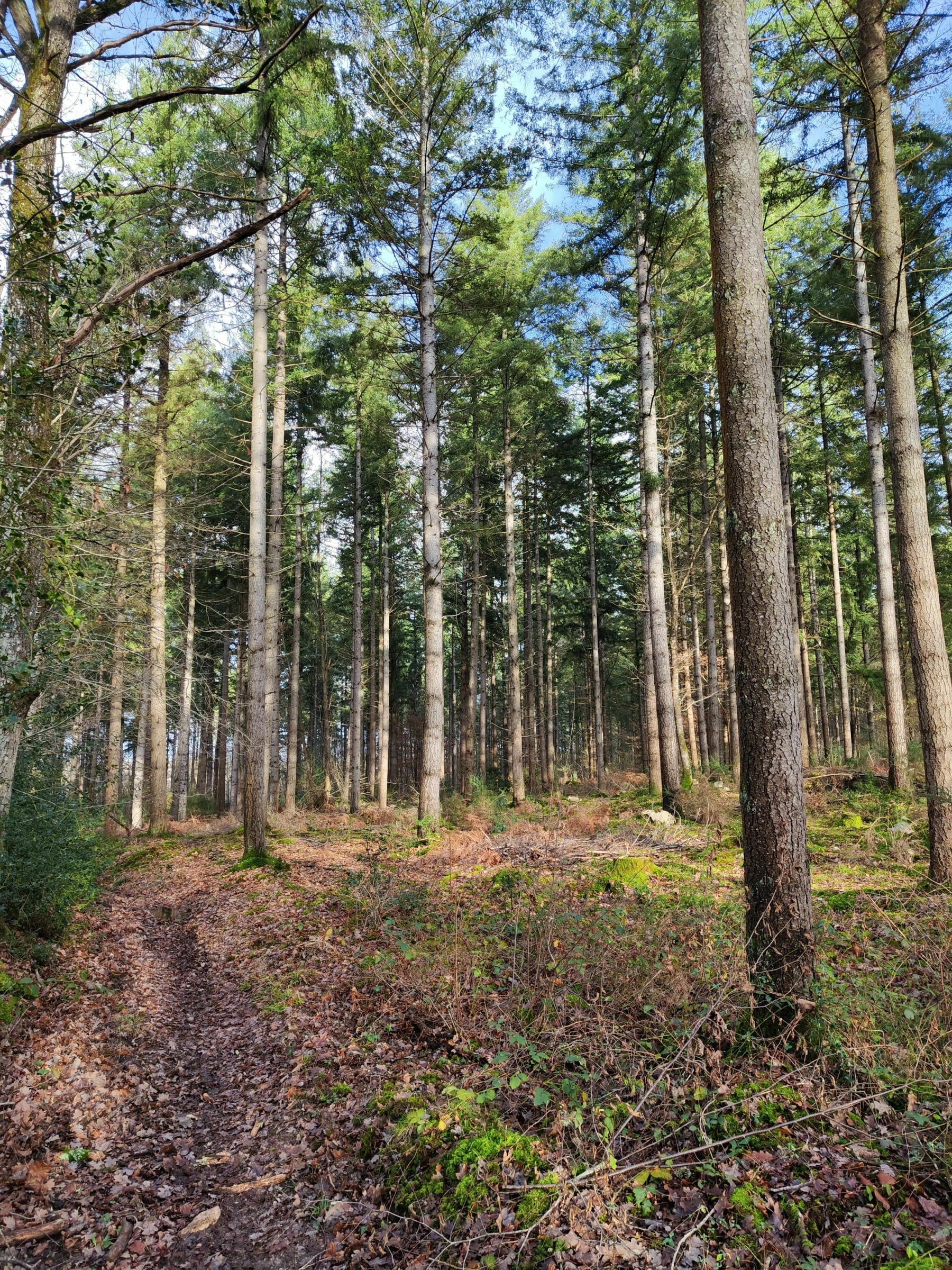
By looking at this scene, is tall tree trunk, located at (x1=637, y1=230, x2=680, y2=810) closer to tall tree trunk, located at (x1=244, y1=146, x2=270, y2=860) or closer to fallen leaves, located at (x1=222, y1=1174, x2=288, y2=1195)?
tall tree trunk, located at (x1=244, y1=146, x2=270, y2=860)

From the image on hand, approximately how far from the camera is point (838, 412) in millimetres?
20219

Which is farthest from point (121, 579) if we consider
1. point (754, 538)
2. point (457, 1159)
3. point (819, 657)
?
point (819, 657)

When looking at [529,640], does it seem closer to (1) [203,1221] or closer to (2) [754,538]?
(2) [754,538]

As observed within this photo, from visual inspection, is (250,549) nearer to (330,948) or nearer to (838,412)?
(330,948)

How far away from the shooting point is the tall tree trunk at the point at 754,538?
12.3 ft

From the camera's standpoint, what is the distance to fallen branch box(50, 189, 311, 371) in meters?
2.60

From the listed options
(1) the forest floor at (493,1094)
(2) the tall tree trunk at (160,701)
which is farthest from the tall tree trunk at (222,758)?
(1) the forest floor at (493,1094)

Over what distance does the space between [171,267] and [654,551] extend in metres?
11.1

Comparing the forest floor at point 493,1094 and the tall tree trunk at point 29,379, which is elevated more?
the tall tree trunk at point 29,379

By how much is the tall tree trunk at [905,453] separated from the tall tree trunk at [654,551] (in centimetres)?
514

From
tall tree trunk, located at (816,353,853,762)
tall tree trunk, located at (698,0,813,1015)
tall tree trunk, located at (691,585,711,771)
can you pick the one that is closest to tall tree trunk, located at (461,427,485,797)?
tall tree trunk, located at (691,585,711,771)

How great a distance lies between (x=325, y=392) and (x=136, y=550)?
1640cm

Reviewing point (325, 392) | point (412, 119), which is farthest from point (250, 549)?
point (325, 392)

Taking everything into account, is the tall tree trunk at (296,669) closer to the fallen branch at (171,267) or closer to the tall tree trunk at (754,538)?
the fallen branch at (171,267)
